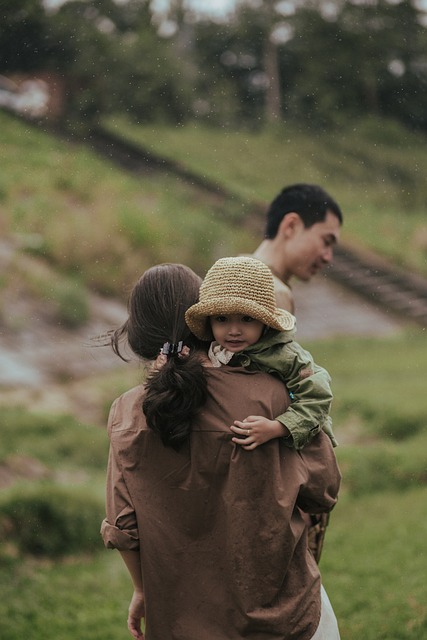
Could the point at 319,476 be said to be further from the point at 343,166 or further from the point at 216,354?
the point at 343,166

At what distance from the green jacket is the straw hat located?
0.04 metres

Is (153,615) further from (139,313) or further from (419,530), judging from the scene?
(419,530)

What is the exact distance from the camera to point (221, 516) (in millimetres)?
1858

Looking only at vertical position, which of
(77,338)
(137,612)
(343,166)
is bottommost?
(343,166)

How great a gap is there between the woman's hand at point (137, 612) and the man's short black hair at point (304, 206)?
1.33m

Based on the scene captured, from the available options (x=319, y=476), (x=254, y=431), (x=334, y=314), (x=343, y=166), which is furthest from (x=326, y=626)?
(x=343, y=166)

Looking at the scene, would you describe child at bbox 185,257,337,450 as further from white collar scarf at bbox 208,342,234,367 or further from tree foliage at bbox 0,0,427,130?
tree foliage at bbox 0,0,427,130

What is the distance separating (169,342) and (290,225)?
44.5 inches

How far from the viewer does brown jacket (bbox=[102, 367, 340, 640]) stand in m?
1.82

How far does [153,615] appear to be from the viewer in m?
1.93

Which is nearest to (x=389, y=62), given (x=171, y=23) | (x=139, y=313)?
(x=171, y=23)

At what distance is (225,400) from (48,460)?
4954 millimetres

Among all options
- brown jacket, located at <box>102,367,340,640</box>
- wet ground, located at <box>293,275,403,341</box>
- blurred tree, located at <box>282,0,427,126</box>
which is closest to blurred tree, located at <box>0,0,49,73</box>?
wet ground, located at <box>293,275,403,341</box>

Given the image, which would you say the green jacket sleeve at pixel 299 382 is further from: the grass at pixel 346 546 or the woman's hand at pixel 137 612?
the grass at pixel 346 546
